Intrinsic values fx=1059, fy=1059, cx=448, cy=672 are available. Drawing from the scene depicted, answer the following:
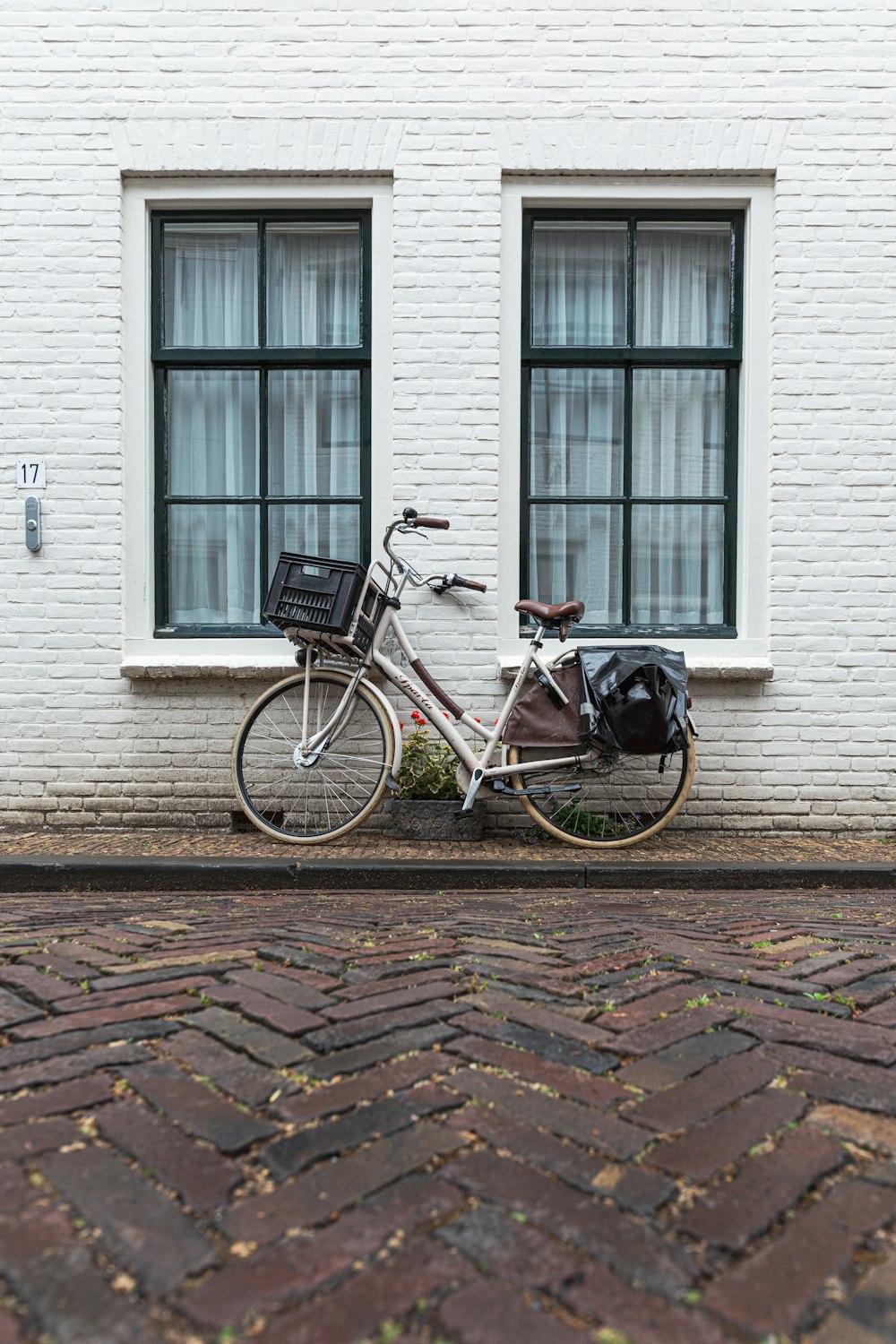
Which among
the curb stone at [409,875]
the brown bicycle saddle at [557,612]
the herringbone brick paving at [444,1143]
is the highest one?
the brown bicycle saddle at [557,612]

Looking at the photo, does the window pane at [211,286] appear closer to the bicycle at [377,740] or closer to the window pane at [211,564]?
the window pane at [211,564]

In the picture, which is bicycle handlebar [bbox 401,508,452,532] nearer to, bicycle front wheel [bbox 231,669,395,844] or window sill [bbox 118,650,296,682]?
bicycle front wheel [bbox 231,669,395,844]

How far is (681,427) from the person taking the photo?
5.89 m

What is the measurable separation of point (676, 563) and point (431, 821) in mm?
2018

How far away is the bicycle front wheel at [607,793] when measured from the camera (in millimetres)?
5230

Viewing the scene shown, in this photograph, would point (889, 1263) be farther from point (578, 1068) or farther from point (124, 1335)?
point (124, 1335)

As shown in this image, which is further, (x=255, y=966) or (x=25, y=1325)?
(x=255, y=966)

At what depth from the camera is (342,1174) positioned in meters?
1.61

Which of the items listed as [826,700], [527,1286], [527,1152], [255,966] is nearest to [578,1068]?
[527,1152]

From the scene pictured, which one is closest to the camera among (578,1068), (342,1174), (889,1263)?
(889,1263)

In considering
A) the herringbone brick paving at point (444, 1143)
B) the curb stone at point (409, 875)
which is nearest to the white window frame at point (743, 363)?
the curb stone at point (409, 875)

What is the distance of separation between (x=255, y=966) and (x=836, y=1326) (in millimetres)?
1768

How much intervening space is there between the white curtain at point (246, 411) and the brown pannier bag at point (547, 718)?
1.44 metres

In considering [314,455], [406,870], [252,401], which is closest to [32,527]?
[252,401]
